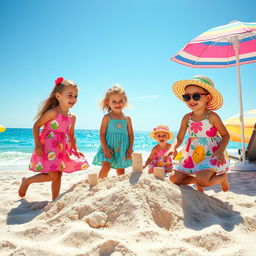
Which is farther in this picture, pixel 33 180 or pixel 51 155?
pixel 51 155

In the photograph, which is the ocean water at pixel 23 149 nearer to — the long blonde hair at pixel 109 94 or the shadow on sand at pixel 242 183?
the long blonde hair at pixel 109 94

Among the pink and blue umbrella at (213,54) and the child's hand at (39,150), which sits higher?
the pink and blue umbrella at (213,54)

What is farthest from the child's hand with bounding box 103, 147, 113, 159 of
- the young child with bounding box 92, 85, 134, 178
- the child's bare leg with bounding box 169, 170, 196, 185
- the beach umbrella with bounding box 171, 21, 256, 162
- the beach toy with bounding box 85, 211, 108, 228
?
A: the beach umbrella with bounding box 171, 21, 256, 162

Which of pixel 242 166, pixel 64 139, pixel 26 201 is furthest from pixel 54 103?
pixel 242 166

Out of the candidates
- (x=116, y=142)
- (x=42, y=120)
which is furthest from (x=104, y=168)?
(x=42, y=120)

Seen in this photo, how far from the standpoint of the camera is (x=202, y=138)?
3199 millimetres

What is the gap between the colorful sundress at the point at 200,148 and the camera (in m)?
3.07

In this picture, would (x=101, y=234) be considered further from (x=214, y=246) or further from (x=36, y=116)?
(x=36, y=116)

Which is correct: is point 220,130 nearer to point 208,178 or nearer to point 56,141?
point 208,178

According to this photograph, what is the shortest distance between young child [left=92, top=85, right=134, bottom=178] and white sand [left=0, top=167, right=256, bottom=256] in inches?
42.4

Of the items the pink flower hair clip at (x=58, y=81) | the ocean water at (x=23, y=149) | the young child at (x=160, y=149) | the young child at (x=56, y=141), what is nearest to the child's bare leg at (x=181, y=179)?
the young child at (x=56, y=141)

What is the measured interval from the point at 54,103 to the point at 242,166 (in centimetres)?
409

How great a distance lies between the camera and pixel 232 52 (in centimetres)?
634

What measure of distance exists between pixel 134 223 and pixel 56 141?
6.30 feet
